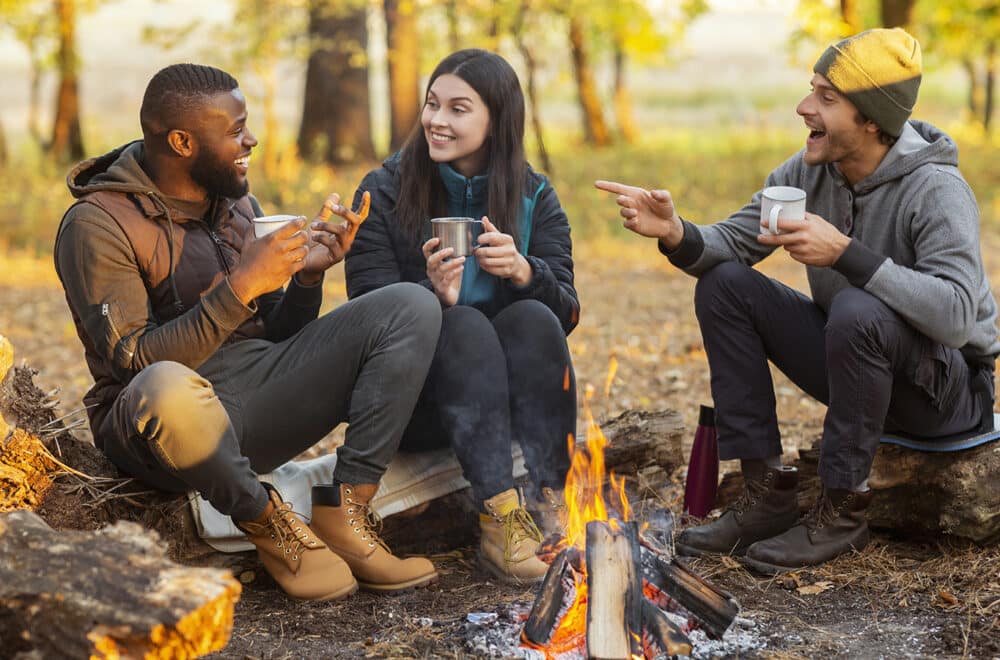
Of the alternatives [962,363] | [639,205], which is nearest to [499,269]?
[639,205]

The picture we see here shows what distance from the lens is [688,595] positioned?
125 inches

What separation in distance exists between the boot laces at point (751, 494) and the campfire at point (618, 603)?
563 millimetres

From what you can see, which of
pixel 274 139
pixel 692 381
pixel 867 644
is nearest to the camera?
pixel 867 644

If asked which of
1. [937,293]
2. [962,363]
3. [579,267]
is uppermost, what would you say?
[937,293]

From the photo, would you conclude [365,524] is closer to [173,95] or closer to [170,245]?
[170,245]

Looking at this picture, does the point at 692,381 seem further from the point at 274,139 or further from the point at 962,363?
the point at 274,139

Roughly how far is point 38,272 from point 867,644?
8168mm

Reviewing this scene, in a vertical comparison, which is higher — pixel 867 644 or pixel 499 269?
pixel 499 269

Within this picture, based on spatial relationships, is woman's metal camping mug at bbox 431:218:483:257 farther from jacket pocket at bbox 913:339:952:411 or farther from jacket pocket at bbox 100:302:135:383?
jacket pocket at bbox 913:339:952:411

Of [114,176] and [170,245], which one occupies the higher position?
[114,176]

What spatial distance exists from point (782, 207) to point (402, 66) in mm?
10876

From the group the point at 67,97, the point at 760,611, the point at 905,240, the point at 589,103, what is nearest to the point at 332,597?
the point at 760,611

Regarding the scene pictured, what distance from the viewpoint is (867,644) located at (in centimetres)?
318

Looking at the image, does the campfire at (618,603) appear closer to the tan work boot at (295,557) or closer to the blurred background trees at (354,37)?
the tan work boot at (295,557)
